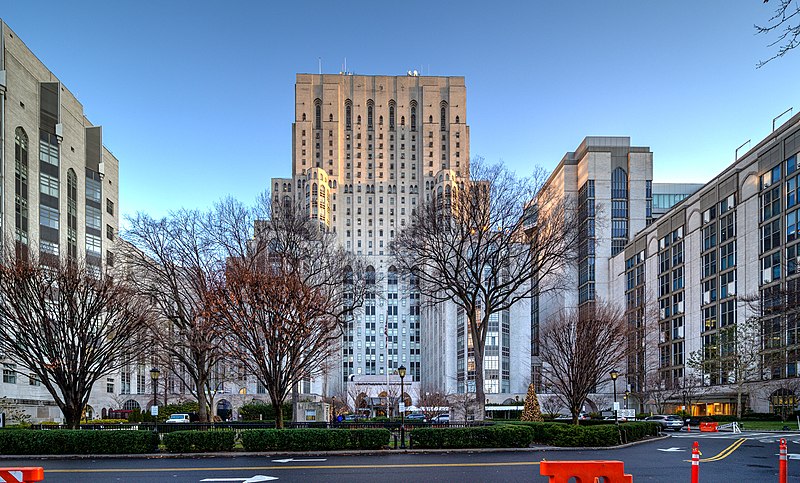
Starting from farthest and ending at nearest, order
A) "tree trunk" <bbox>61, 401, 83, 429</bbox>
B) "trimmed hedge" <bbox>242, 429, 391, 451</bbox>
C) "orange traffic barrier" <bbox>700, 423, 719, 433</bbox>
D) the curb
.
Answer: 1. "orange traffic barrier" <bbox>700, 423, 719, 433</bbox>
2. "tree trunk" <bbox>61, 401, 83, 429</bbox>
3. "trimmed hedge" <bbox>242, 429, 391, 451</bbox>
4. the curb

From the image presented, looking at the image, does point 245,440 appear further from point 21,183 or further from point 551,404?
point 551,404

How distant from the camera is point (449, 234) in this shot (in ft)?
121

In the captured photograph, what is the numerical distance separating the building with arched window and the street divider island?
34.9 m

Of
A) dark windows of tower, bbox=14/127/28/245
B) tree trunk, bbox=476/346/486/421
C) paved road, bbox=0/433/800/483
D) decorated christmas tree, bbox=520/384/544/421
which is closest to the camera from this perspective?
paved road, bbox=0/433/800/483

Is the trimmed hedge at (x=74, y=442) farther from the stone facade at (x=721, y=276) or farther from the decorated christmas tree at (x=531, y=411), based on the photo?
the stone facade at (x=721, y=276)

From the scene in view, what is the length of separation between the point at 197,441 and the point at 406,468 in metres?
9.30

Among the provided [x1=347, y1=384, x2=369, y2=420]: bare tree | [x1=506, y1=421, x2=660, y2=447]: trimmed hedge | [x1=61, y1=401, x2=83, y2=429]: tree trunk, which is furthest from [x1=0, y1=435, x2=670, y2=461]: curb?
[x1=347, y1=384, x2=369, y2=420]: bare tree

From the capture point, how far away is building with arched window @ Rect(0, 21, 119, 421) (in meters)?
64.2

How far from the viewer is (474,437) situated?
27453 millimetres

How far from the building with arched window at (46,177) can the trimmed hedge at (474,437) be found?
4132 cm

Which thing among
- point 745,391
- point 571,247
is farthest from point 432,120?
point 571,247

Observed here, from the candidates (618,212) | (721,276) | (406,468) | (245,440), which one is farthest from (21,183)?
(618,212)

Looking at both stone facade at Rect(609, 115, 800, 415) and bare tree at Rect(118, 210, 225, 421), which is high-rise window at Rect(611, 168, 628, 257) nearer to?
stone facade at Rect(609, 115, 800, 415)

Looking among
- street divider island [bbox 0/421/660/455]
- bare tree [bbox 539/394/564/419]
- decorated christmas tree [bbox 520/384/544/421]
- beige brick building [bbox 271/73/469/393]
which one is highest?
beige brick building [bbox 271/73/469/393]
